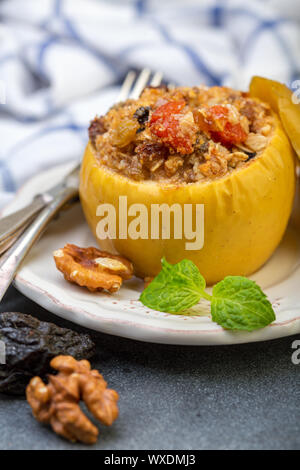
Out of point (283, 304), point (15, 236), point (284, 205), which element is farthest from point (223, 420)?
point (15, 236)

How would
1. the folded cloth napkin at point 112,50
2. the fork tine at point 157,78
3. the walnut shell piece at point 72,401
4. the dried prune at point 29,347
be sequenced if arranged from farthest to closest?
the folded cloth napkin at point 112,50 < the fork tine at point 157,78 < the dried prune at point 29,347 < the walnut shell piece at point 72,401

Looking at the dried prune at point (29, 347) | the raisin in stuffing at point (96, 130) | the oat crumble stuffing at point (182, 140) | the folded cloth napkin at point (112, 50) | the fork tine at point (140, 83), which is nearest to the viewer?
the dried prune at point (29, 347)

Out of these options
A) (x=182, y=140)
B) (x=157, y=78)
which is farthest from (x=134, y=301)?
(x=157, y=78)

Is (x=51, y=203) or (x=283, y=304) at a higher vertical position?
(x=283, y=304)

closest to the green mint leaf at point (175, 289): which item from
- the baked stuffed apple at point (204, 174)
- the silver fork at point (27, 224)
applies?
the baked stuffed apple at point (204, 174)

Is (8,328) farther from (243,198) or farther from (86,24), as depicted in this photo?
(86,24)

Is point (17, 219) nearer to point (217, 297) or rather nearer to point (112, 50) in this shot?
point (217, 297)

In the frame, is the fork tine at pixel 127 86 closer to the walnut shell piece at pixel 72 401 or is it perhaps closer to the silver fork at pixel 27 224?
the silver fork at pixel 27 224
